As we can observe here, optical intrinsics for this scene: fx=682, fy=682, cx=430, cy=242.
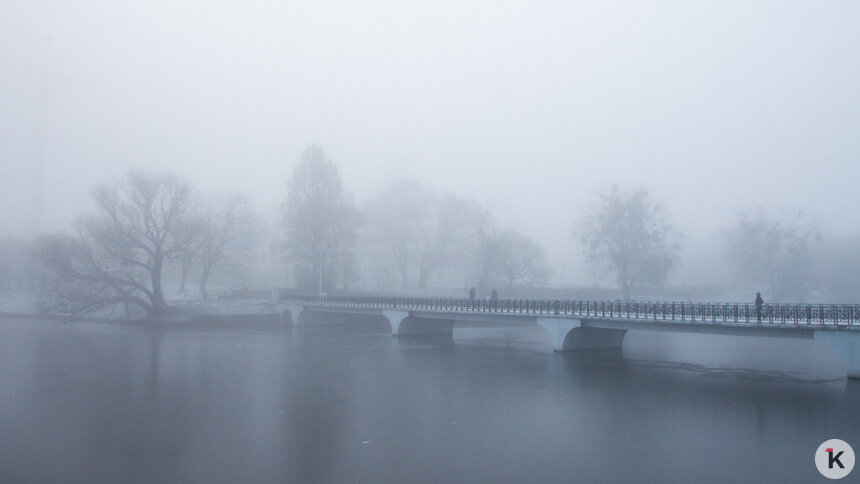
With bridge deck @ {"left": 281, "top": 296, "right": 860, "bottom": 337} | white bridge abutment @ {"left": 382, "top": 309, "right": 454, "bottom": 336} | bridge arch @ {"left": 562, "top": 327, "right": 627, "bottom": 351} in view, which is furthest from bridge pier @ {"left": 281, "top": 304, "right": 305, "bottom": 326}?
bridge arch @ {"left": 562, "top": 327, "right": 627, "bottom": 351}

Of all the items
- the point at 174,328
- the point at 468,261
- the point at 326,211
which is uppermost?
the point at 326,211

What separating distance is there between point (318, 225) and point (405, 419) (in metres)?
45.0

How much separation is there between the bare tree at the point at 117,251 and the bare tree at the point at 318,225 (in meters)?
9.39

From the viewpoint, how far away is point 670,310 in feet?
98.3

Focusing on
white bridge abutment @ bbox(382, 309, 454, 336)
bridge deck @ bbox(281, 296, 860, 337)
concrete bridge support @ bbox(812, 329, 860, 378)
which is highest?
bridge deck @ bbox(281, 296, 860, 337)

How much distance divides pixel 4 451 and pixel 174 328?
129ft

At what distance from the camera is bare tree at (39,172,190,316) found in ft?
166

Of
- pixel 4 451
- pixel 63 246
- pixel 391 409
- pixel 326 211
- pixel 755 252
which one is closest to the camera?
pixel 4 451

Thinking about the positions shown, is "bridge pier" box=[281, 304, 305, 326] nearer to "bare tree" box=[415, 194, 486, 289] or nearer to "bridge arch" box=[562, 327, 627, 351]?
"bare tree" box=[415, 194, 486, 289]

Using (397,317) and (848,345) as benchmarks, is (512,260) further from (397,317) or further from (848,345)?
(848,345)

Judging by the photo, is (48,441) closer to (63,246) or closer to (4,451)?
(4,451)

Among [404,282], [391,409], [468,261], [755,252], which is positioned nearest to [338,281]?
[404,282]

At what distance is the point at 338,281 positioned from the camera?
63.8 meters

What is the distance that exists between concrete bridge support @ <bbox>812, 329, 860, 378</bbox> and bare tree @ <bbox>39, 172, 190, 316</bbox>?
1885 inches
